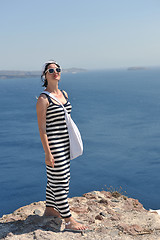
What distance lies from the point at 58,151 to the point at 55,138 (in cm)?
19

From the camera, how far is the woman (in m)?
3.86

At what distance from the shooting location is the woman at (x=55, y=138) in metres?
3.86

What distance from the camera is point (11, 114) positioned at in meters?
48.2

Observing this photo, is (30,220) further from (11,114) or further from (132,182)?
(11,114)

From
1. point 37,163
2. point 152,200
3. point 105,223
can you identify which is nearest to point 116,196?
point 105,223

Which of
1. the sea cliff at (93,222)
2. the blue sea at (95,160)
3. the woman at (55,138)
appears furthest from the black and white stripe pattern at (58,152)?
the blue sea at (95,160)

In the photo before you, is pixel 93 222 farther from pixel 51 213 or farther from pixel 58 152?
pixel 58 152

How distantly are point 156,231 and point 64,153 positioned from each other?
1937 millimetres

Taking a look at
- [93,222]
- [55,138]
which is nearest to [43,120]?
[55,138]

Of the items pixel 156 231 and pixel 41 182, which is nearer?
pixel 156 231

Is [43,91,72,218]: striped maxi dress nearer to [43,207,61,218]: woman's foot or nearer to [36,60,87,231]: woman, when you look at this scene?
[36,60,87,231]: woman

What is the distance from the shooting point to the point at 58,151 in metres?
3.96

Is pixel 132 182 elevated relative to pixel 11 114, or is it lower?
lower

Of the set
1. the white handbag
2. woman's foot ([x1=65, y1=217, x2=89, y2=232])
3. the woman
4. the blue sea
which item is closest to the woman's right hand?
the woman
